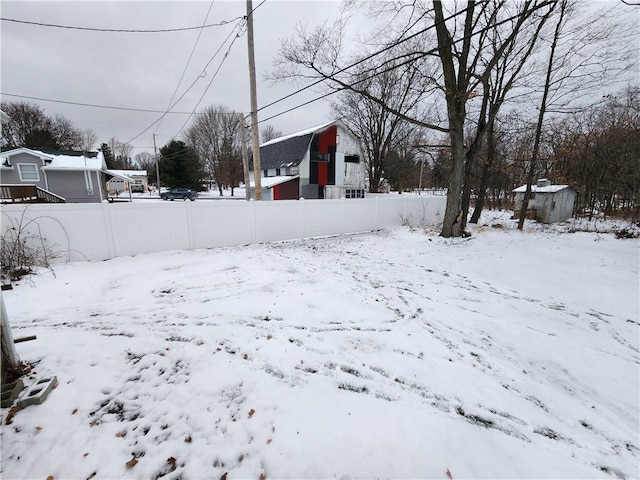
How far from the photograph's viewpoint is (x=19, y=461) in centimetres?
164

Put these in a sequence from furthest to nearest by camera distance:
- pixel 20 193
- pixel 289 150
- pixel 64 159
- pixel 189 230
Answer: pixel 289 150 → pixel 64 159 → pixel 20 193 → pixel 189 230

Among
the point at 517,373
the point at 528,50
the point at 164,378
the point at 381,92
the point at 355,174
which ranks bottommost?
the point at 517,373

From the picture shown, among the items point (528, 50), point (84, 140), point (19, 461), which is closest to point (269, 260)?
point (19, 461)

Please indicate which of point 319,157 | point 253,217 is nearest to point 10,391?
point 253,217

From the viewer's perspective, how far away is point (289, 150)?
21.2 meters

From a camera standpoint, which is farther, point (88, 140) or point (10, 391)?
point (88, 140)

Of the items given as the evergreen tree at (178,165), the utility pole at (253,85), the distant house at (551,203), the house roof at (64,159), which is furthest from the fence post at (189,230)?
the evergreen tree at (178,165)

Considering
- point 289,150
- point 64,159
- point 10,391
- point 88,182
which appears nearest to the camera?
point 10,391

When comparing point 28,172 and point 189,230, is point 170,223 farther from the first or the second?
point 28,172

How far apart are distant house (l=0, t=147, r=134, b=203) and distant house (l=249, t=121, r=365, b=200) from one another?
12100 millimetres

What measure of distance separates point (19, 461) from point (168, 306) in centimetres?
243

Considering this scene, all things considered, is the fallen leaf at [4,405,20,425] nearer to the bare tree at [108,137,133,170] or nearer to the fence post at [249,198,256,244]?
the fence post at [249,198,256,244]

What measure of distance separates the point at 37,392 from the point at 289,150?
20889 mm

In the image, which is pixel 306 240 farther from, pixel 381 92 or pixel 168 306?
pixel 381 92
